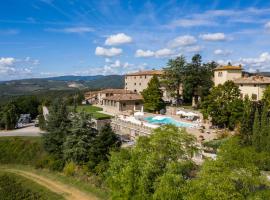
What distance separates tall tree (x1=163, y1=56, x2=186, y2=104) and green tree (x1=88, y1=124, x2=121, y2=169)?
29027mm

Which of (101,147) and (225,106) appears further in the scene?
(225,106)

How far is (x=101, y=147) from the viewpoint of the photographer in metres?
33.2

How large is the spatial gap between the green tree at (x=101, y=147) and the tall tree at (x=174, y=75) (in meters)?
29.0

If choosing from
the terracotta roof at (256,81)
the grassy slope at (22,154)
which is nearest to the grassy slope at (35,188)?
the grassy slope at (22,154)

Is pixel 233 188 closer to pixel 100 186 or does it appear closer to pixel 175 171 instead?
pixel 175 171

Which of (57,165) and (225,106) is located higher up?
(225,106)

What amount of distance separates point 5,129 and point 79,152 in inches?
1240

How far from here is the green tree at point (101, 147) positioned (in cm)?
3303

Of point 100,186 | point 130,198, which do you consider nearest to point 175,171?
point 130,198

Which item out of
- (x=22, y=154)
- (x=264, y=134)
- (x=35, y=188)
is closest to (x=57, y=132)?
(x=22, y=154)

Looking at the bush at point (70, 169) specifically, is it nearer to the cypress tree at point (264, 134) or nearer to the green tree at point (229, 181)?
the cypress tree at point (264, 134)

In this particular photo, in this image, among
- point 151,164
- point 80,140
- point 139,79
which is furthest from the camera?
point 139,79

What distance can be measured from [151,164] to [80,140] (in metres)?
17.2

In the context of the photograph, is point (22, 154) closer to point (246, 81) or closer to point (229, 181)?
point (229, 181)
